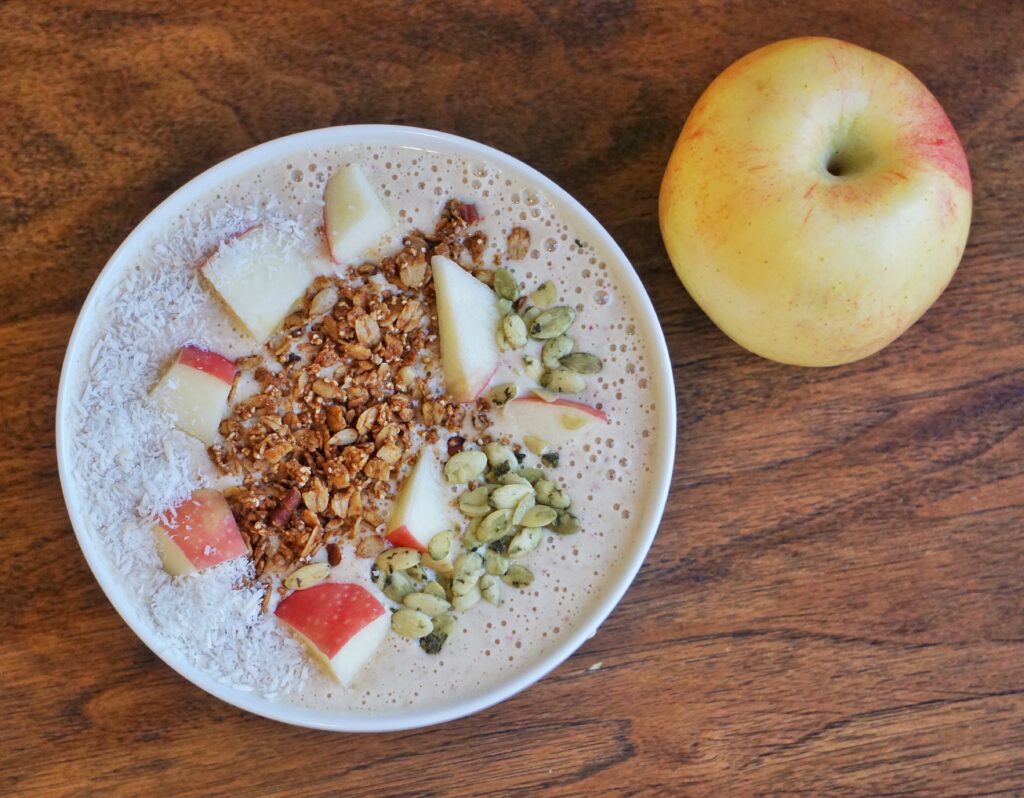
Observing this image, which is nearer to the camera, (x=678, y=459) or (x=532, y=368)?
(x=532, y=368)

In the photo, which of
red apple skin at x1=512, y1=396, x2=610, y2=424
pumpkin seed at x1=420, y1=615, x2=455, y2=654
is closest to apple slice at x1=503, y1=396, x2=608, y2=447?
red apple skin at x1=512, y1=396, x2=610, y2=424

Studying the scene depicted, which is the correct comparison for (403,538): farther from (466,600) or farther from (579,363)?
(579,363)

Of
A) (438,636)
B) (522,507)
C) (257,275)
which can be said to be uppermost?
(257,275)

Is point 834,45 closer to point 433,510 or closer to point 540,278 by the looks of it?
point 540,278

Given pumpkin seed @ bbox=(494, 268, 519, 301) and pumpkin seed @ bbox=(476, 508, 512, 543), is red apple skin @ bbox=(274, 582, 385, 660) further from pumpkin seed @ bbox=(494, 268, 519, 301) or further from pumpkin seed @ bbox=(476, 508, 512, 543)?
pumpkin seed @ bbox=(494, 268, 519, 301)

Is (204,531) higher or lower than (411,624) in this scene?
higher

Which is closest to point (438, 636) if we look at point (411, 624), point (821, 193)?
point (411, 624)
